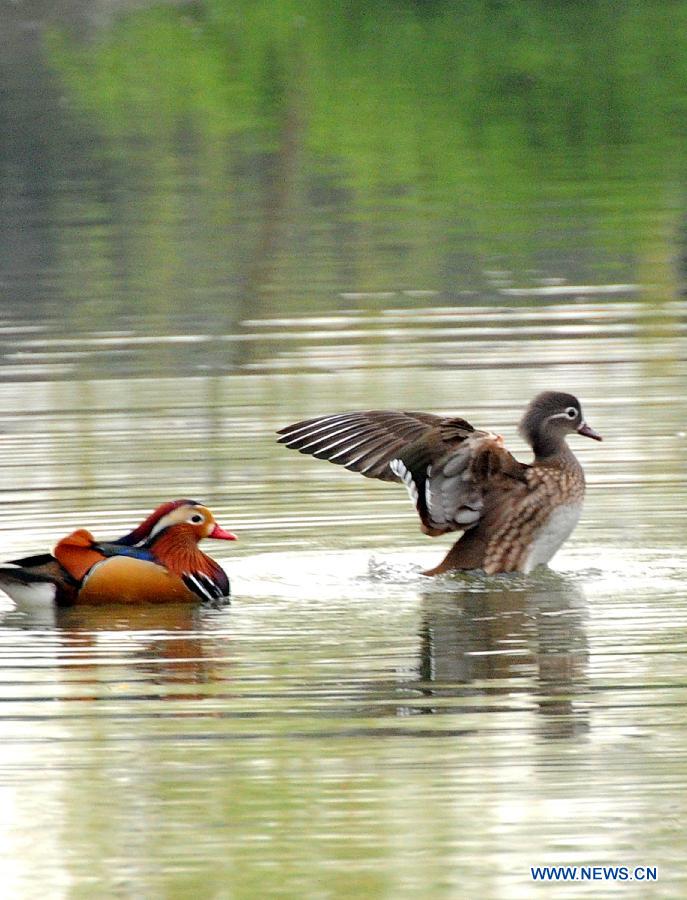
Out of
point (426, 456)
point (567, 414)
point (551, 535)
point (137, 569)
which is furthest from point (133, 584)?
point (567, 414)

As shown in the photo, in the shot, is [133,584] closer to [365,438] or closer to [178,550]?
[178,550]

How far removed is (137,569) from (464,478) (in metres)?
1.56

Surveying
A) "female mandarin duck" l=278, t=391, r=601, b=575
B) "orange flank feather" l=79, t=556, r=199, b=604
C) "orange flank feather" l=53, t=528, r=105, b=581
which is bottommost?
"orange flank feather" l=79, t=556, r=199, b=604

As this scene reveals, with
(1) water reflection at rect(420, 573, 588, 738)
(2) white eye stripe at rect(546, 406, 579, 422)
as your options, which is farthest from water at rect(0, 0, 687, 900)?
(2) white eye stripe at rect(546, 406, 579, 422)

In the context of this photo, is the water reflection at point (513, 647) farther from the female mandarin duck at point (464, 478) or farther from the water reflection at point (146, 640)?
the water reflection at point (146, 640)

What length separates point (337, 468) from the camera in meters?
11.3

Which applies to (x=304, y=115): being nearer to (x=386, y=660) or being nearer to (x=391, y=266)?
(x=391, y=266)

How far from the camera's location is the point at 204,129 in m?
25.5

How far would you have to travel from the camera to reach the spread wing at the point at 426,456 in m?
9.02

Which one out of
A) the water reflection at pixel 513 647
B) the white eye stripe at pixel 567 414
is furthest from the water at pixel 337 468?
the white eye stripe at pixel 567 414

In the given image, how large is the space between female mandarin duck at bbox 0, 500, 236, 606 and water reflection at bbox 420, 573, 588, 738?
938 mm

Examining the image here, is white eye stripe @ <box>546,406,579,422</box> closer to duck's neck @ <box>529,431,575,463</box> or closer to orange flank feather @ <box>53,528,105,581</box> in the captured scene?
duck's neck @ <box>529,431,575,463</box>

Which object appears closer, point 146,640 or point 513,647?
point 513,647

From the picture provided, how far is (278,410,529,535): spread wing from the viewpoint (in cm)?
902
